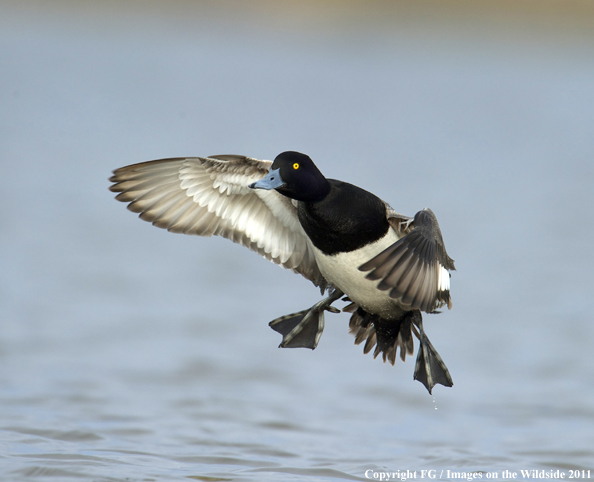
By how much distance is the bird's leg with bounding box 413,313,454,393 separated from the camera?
4723mm

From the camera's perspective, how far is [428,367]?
4.75m

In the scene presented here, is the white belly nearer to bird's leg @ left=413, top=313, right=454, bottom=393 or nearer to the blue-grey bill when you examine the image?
bird's leg @ left=413, top=313, right=454, bottom=393

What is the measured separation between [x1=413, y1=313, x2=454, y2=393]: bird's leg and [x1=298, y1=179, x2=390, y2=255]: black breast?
0.76 metres

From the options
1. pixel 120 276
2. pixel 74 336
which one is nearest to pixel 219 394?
pixel 74 336

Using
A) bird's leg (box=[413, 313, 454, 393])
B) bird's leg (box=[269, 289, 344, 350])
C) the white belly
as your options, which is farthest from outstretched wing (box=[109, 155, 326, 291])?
bird's leg (box=[413, 313, 454, 393])

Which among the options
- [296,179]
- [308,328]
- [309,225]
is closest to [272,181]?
[296,179]

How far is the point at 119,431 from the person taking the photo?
553cm

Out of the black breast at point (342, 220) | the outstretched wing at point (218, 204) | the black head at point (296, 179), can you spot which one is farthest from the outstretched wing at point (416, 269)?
the outstretched wing at point (218, 204)

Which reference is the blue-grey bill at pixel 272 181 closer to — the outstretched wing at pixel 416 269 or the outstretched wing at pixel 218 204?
the outstretched wing at pixel 218 204

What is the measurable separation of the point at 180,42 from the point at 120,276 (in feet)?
42.5

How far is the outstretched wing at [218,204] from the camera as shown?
16.0 ft

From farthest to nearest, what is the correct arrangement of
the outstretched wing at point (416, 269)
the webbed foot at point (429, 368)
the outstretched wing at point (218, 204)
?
the outstretched wing at point (218, 204), the webbed foot at point (429, 368), the outstretched wing at point (416, 269)

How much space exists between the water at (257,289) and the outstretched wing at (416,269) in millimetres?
1733

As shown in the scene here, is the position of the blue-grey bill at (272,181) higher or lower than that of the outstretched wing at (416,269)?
higher
